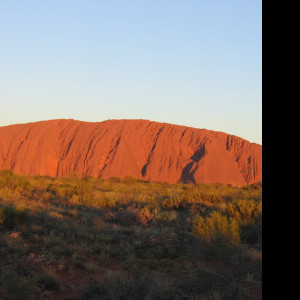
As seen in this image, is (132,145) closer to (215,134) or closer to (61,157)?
(61,157)

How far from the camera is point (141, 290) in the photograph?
4508 millimetres

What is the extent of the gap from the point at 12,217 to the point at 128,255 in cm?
430

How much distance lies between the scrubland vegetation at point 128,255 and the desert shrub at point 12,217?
27 millimetres

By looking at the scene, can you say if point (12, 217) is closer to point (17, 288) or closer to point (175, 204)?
point (17, 288)

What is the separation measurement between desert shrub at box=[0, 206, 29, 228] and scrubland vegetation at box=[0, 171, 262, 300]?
0.03m

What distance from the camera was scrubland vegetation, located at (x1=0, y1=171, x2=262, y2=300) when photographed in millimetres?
4598

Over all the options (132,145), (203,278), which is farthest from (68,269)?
(132,145)

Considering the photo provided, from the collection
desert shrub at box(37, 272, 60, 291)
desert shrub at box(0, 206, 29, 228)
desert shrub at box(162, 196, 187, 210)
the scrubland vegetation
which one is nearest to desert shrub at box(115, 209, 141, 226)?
the scrubland vegetation

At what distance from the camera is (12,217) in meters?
9.34

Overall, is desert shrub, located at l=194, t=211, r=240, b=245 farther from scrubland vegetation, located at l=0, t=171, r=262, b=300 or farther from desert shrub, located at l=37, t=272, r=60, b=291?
desert shrub, located at l=37, t=272, r=60, b=291

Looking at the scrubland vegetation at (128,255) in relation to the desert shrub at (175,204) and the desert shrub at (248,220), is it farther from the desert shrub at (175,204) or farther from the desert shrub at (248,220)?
the desert shrub at (175,204)

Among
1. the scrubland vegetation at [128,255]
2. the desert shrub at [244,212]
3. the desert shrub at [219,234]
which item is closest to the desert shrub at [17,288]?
the scrubland vegetation at [128,255]
